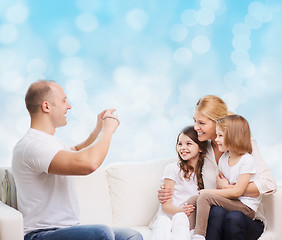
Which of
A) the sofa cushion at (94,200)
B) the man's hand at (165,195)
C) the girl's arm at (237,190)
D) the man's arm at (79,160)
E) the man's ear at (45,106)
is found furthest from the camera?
the sofa cushion at (94,200)

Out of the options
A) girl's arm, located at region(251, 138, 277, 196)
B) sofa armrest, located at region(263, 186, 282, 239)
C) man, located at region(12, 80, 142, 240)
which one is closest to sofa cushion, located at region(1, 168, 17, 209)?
man, located at region(12, 80, 142, 240)

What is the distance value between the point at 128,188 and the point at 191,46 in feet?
5.05

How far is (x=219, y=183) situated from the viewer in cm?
244

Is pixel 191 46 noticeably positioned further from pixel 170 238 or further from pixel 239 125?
pixel 170 238

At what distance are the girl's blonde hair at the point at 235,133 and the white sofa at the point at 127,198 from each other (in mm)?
381

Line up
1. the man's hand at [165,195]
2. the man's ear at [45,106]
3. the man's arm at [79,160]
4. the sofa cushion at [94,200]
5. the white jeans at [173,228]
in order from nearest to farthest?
the man's arm at [79,160]
the man's ear at [45,106]
the white jeans at [173,228]
the man's hand at [165,195]
the sofa cushion at [94,200]

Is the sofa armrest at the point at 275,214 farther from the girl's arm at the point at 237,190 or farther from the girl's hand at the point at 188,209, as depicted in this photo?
the girl's hand at the point at 188,209

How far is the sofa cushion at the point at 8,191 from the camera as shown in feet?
7.30

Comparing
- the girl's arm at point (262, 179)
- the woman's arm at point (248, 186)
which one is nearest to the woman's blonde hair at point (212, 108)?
the girl's arm at point (262, 179)

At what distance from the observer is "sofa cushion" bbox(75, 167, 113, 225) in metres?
2.57

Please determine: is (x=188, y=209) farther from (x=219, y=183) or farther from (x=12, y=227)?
(x=12, y=227)

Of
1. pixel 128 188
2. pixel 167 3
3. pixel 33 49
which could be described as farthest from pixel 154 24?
pixel 128 188

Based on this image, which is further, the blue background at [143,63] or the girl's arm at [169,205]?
the blue background at [143,63]

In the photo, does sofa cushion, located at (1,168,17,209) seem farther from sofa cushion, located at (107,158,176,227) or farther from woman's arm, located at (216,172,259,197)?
woman's arm, located at (216,172,259,197)
